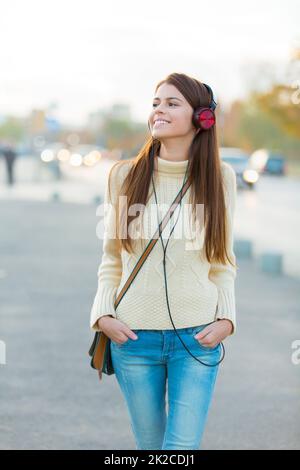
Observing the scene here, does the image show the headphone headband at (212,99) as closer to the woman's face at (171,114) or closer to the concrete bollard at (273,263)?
the woman's face at (171,114)

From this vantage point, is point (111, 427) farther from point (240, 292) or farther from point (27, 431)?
point (240, 292)

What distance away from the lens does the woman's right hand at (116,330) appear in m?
3.15

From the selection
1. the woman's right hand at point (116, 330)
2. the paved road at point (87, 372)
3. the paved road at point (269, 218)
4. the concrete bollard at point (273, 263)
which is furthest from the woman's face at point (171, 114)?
the concrete bollard at point (273, 263)

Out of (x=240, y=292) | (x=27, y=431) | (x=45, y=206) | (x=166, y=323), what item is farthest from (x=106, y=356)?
(x=45, y=206)

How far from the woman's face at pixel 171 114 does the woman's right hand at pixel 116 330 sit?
0.61m

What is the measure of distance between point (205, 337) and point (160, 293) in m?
0.20

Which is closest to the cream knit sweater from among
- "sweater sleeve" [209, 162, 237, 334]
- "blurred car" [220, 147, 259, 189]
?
"sweater sleeve" [209, 162, 237, 334]

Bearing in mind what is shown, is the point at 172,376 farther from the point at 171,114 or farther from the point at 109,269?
the point at 171,114

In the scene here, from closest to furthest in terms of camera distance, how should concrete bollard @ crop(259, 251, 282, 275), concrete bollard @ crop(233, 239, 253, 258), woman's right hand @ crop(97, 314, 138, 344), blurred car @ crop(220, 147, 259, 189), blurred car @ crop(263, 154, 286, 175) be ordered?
woman's right hand @ crop(97, 314, 138, 344) → concrete bollard @ crop(259, 251, 282, 275) → concrete bollard @ crop(233, 239, 253, 258) → blurred car @ crop(220, 147, 259, 189) → blurred car @ crop(263, 154, 286, 175)

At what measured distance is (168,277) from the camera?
125 inches

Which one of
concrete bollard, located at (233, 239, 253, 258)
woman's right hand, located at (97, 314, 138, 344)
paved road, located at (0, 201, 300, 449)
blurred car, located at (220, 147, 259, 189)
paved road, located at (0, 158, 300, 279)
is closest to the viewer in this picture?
woman's right hand, located at (97, 314, 138, 344)

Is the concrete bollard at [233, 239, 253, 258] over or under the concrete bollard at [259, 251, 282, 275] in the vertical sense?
under

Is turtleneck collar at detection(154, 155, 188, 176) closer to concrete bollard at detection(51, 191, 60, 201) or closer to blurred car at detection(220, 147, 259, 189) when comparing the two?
concrete bollard at detection(51, 191, 60, 201)

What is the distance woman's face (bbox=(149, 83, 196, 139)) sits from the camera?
3.25 m
